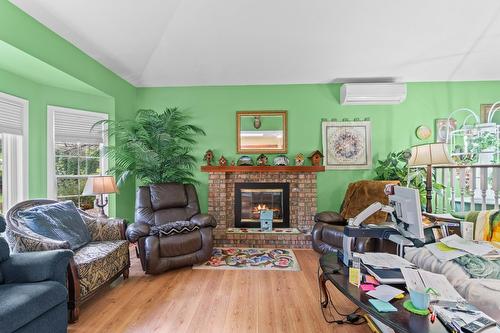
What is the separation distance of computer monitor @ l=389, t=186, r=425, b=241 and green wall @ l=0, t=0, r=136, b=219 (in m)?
3.51

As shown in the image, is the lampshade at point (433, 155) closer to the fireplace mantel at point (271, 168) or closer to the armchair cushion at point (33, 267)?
the fireplace mantel at point (271, 168)

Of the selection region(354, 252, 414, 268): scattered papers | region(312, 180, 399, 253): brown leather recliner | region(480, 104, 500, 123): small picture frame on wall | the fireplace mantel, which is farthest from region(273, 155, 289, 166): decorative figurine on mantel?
region(480, 104, 500, 123): small picture frame on wall

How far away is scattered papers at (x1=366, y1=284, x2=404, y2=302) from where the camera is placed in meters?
1.38

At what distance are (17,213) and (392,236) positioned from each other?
322 cm

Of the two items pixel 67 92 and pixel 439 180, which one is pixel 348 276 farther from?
pixel 67 92

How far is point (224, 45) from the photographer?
3.70 meters

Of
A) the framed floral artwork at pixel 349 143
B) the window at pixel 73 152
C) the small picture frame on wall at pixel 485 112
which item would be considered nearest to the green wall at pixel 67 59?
the window at pixel 73 152

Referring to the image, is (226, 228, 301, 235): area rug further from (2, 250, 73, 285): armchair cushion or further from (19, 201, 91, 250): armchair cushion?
(2, 250, 73, 285): armchair cushion

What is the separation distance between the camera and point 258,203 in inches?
177

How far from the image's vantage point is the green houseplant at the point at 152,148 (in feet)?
13.1

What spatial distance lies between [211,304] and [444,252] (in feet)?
6.35

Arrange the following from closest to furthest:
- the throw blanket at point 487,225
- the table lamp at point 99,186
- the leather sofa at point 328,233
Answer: the throw blanket at point 487,225 → the table lamp at point 99,186 → the leather sofa at point 328,233

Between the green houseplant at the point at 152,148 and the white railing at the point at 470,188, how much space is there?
12.3 feet

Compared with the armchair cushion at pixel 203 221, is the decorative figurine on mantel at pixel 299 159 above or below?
above
